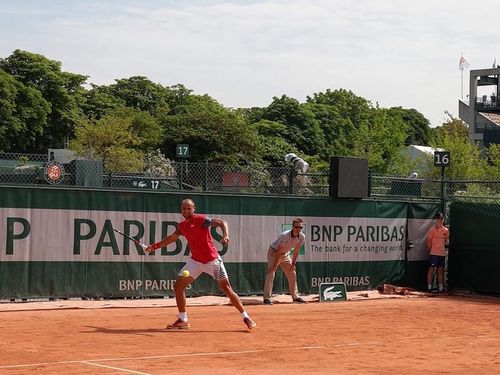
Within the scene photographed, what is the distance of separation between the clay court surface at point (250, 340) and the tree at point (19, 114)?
185 feet

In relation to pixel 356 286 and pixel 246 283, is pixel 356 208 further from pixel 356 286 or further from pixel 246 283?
pixel 246 283

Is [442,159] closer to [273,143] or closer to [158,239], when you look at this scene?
[158,239]

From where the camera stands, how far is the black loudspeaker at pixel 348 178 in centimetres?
2058

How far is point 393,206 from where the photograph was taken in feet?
71.6

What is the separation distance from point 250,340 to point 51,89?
68950mm

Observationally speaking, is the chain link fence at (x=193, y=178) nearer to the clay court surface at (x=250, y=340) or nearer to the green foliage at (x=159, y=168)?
the green foliage at (x=159, y=168)

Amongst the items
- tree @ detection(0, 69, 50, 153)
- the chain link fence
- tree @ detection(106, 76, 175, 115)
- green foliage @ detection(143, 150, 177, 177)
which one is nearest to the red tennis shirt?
the chain link fence

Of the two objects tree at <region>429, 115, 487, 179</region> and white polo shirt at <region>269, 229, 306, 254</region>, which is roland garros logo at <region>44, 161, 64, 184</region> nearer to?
white polo shirt at <region>269, 229, 306, 254</region>

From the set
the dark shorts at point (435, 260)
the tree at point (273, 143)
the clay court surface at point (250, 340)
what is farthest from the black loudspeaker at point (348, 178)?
the tree at point (273, 143)

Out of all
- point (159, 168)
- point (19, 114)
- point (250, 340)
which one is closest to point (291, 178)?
point (250, 340)

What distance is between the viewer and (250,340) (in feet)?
41.2

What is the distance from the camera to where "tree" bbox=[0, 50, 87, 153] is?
78.1m

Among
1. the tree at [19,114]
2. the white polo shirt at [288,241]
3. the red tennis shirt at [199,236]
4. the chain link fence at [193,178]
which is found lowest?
the white polo shirt at [288,241]

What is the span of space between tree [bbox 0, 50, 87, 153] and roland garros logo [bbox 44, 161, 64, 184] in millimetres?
59225
